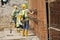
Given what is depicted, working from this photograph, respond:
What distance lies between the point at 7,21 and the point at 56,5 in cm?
1583

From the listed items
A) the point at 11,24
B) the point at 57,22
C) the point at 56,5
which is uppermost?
the point at 56,5

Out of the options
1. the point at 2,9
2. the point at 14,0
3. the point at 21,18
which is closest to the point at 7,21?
the point at 2,9

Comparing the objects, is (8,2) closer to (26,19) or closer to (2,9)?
(2,9)

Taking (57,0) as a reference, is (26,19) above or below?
below

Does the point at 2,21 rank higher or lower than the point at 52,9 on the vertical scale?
lower

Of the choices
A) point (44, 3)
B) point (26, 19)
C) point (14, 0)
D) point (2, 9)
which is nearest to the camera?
point (44, 3)

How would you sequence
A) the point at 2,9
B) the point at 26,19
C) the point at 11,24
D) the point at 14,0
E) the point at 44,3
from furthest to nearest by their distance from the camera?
the point at 14,0, the point at 2,9, the point at 11,24, the point at 26,19, the point at 44,3

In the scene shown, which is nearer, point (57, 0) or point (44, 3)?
point (57, 0)

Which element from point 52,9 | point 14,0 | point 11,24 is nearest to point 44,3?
point 52,9

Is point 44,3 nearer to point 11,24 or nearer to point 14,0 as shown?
point 11,24

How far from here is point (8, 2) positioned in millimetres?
28359

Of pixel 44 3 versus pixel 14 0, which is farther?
pixel 14 0

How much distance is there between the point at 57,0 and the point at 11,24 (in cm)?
1538

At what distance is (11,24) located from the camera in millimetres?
23156
